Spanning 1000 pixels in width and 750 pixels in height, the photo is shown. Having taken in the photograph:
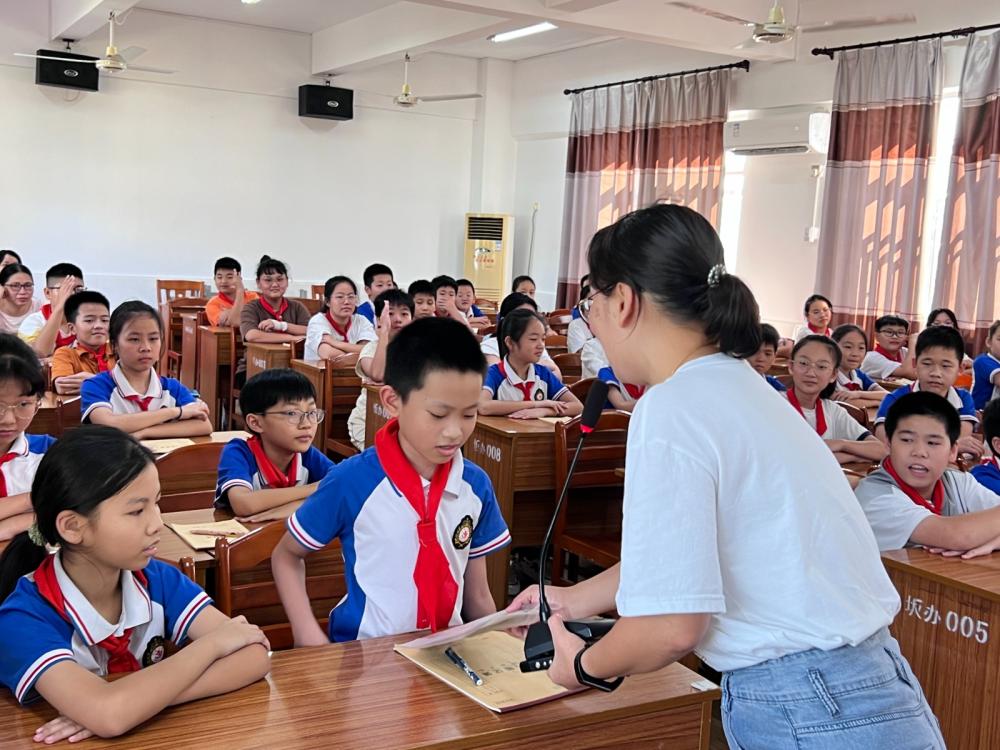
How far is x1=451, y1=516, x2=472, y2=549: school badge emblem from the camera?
180 cm

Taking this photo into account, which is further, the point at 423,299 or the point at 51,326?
the point at 423,299

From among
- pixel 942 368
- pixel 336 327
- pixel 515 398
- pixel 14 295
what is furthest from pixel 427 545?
pixel 14 295

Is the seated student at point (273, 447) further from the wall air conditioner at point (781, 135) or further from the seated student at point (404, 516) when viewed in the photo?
the wall air conditioner at point (781, 135)

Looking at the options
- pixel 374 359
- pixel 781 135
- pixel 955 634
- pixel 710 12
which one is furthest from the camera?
pixel 781 135

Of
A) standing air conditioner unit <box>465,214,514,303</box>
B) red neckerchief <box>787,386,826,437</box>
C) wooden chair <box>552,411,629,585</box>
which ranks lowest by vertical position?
wooden chair <box>552,411,629,585</box>

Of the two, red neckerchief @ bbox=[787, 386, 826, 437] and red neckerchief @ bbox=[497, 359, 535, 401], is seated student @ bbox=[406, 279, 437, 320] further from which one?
red neckerchief @ bbox=[787, 386, 826, 437]

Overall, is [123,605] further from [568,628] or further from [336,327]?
[336,327]

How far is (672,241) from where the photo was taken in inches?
43.4

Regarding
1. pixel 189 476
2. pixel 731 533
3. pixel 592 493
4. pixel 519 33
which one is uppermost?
pixel 519 33

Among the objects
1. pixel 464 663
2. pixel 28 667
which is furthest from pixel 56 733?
pixel 464 663

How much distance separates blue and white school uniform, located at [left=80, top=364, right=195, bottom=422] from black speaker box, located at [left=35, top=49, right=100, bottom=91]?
6.66m

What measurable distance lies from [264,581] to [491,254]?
30.3 ft

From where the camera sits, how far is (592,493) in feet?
12.1

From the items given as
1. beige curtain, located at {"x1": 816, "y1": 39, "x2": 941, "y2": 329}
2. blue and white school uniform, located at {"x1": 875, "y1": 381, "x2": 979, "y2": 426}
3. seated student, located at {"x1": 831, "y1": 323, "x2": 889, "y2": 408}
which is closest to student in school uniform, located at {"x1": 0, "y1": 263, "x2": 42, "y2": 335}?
seated student, located at {"x1": 831, "y1": 323, "x2": 889, "y2": 408}
